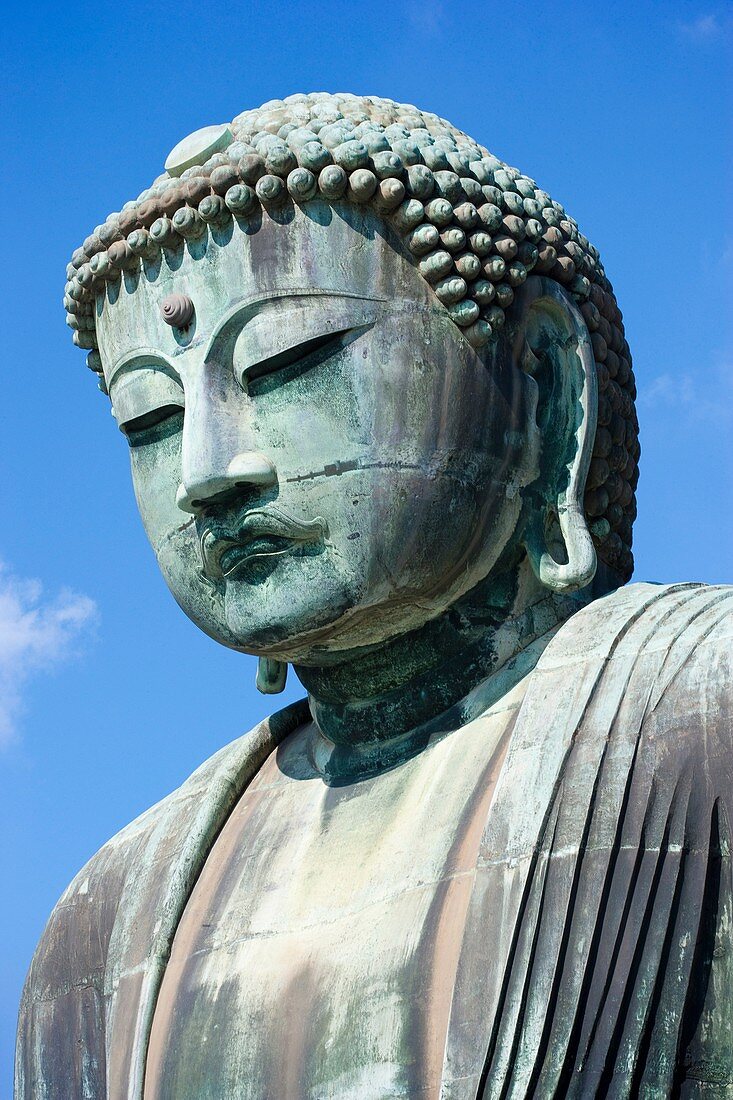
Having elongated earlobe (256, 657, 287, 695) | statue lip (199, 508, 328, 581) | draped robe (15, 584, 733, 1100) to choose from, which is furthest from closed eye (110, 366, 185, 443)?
draped robe (15, 584, 733, 1100)

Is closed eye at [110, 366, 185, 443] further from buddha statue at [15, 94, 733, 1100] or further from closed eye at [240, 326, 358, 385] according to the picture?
closed eye at [240, 326, 358, 385]

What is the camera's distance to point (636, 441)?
1023 centimetres

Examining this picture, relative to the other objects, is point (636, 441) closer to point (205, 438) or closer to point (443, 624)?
point (443, 624)

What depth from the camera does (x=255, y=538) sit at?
928 centimetres

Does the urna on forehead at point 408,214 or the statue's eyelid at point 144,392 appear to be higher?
the urna on forehead at point 408,214

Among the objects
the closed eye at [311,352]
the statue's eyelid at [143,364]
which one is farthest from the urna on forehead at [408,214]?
the closed eye at [311,352]

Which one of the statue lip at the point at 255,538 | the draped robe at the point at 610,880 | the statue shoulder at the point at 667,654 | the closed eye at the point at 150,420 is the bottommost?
the draped robe at the point at 610,880

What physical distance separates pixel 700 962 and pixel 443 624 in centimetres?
196

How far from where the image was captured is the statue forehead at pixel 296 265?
367 inches

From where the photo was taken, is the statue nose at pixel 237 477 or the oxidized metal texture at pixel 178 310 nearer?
the statue nose at pixel 237 477

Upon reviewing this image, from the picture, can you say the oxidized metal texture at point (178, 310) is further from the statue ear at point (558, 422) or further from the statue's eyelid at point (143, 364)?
the statue ear at point (558, 422)

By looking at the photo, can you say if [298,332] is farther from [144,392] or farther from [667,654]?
[667,654]

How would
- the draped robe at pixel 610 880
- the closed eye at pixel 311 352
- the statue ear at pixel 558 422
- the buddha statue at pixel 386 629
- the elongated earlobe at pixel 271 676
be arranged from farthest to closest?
1. the elongated earlobe at pixel 271 676
2. the statue ear at pixel 558 422
3. the closed eye at pixel 311 352
4. the buddha statue at pixel 386 629
5. the draped robe at pixel 610 880

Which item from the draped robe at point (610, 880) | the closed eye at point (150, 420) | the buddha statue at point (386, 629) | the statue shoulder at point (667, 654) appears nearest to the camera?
the draped robe at point (610, 880)
